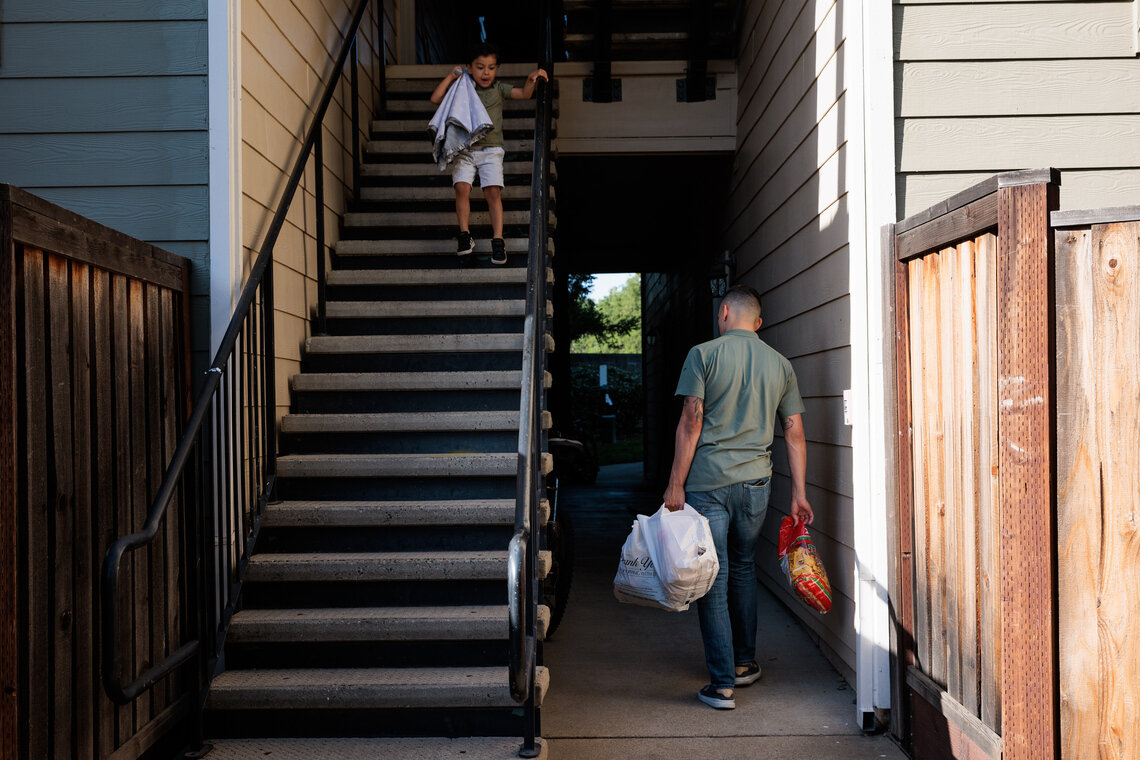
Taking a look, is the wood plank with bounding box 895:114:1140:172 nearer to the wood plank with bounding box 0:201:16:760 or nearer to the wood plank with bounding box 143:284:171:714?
the wood plank with bounding box 143:284:171:714

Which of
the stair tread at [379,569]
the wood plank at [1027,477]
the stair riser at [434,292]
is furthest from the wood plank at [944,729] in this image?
the stair riser at [434,292]

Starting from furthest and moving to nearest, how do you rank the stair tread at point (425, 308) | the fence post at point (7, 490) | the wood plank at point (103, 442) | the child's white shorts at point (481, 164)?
the child's white shorts at point (481, 164)
the stair tread at point (425, 308)
the wood plank at point (103, 442)
the fence post at point (7, 490)

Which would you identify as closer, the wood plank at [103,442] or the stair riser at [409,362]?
the wood plank at [103,442]

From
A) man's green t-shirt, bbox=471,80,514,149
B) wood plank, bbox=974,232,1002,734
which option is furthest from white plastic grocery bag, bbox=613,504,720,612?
man's green t-shirt, bbox=471,80,514,149

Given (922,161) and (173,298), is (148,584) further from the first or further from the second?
(922,161)

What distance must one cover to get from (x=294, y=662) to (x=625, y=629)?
6.05 feet

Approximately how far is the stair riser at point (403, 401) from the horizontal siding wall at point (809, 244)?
4.61ft

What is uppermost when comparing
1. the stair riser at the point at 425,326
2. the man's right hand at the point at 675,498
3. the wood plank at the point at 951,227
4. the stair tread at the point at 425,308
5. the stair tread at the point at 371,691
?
the wood plank at the point at 951,227

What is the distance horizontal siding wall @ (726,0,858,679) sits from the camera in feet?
11.3

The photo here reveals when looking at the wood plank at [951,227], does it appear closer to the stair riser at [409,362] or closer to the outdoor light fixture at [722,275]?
the stair riser at [409,362]

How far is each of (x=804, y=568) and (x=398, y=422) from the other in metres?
1.82

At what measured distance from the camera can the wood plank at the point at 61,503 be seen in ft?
7.60

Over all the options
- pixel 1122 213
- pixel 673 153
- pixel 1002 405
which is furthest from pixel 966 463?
pixel 673 153

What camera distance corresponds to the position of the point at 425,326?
4402 millimetres
